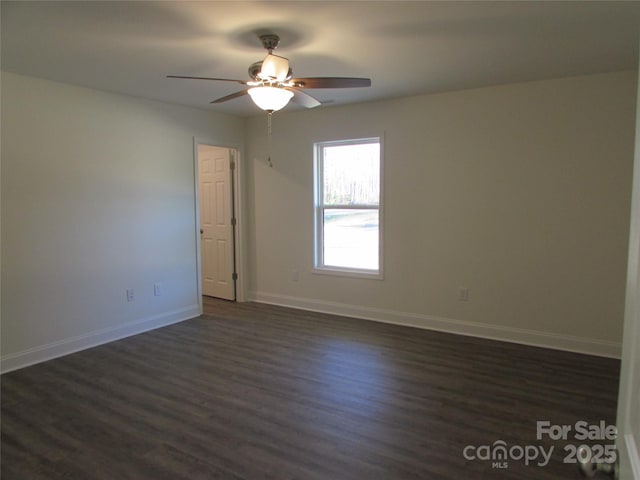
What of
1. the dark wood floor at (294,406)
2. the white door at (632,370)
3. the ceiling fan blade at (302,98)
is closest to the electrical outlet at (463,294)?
the dark wood floor at (294,406)

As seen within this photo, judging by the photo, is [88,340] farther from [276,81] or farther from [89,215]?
[276,81]

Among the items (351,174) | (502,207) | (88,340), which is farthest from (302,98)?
(88,340)

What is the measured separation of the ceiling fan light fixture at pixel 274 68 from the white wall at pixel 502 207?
2.16 meters

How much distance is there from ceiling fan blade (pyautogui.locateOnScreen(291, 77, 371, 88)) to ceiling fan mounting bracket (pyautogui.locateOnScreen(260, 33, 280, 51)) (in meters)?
0.28

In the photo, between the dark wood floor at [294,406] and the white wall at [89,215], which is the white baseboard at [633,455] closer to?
the dark wood floor at [294,406]

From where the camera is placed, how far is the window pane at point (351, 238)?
4.87 m

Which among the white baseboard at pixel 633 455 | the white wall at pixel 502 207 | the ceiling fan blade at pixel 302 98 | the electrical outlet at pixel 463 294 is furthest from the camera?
the electrical outlet at pixel 463 294

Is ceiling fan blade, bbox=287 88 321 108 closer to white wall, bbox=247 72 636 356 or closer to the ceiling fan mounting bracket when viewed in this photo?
the ceiling fan mounting bracket

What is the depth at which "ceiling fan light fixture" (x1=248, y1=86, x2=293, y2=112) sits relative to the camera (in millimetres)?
2668

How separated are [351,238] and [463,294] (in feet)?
4.81

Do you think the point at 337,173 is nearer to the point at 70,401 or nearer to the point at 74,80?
the point at 74,80

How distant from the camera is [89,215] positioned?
395cm

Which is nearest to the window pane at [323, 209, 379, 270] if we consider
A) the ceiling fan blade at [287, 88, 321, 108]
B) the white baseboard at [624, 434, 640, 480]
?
the ceiling fan blade at [287, 88, 321, 108]

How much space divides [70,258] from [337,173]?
2978 mm
